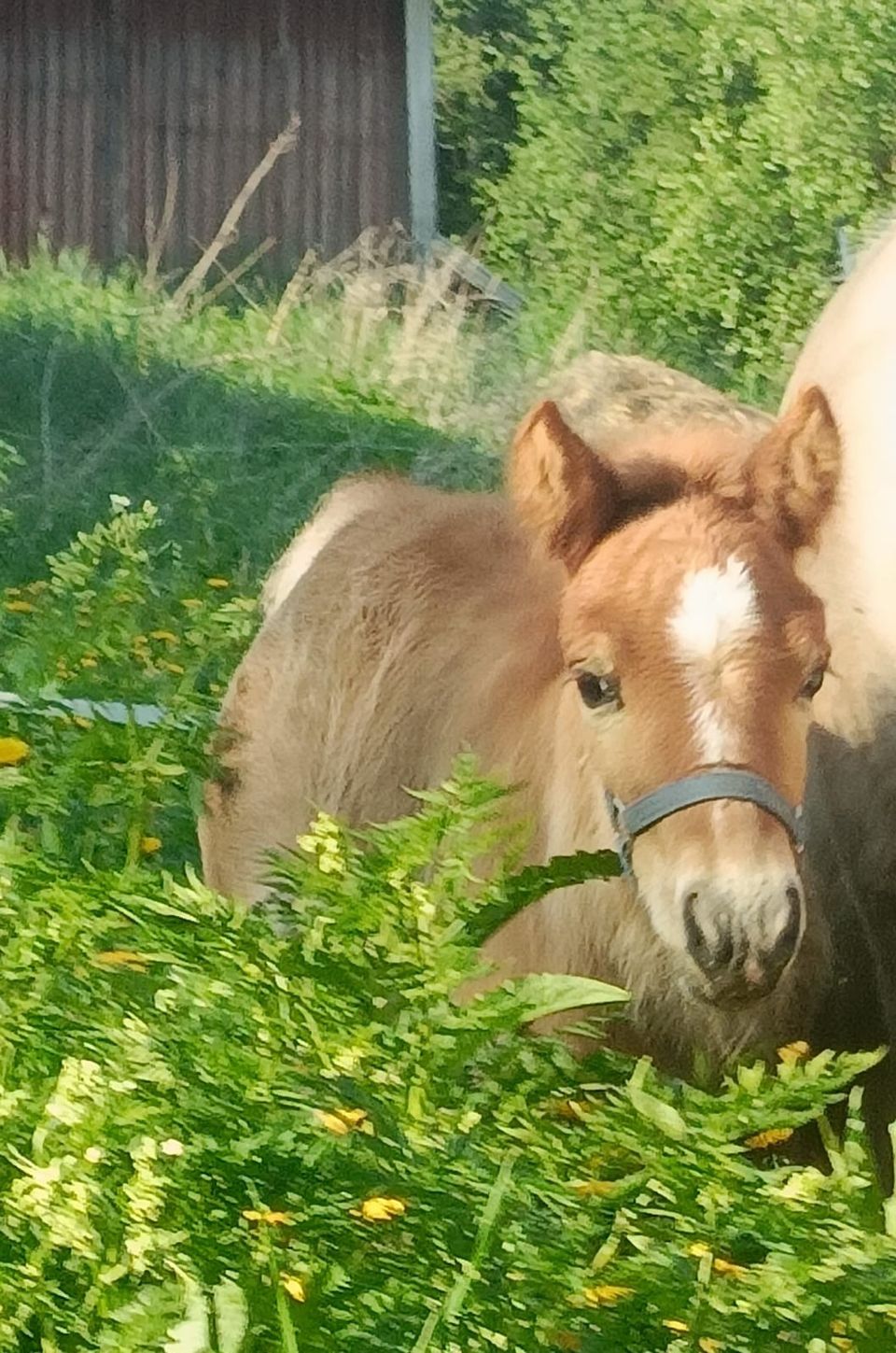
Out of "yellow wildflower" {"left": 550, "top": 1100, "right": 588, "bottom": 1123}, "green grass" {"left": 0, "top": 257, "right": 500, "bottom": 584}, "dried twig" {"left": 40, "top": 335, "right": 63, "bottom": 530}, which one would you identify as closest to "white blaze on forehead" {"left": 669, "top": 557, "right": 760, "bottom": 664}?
"yellow wildflower" {"left": 550, "top": 1100, "right": 588, "bottom": 1123}

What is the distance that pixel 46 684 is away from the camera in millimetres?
1183

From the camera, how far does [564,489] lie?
96 cm

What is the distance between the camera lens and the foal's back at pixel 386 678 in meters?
1.09

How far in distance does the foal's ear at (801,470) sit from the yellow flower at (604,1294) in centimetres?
46

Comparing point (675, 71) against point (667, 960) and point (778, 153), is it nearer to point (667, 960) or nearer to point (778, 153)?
point (778, 153)

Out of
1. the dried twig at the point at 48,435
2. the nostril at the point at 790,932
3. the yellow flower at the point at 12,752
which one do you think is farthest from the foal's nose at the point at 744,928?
the dried twig at the point at 48,435

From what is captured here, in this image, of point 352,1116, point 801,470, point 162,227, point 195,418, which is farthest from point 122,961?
point 162,227

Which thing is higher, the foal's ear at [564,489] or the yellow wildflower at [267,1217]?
the foal's ear at [564,489]

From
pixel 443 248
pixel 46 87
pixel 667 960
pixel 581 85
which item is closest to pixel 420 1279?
pixel 667 960

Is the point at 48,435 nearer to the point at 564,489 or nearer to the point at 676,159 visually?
the point at 676,159

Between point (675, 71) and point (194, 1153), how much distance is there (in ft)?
4.77

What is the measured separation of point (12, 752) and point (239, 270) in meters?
0.94

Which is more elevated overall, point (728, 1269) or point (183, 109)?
point (183, 109)

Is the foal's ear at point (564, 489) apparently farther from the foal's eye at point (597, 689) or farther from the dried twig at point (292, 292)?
the dried twig at point (292, 292)
